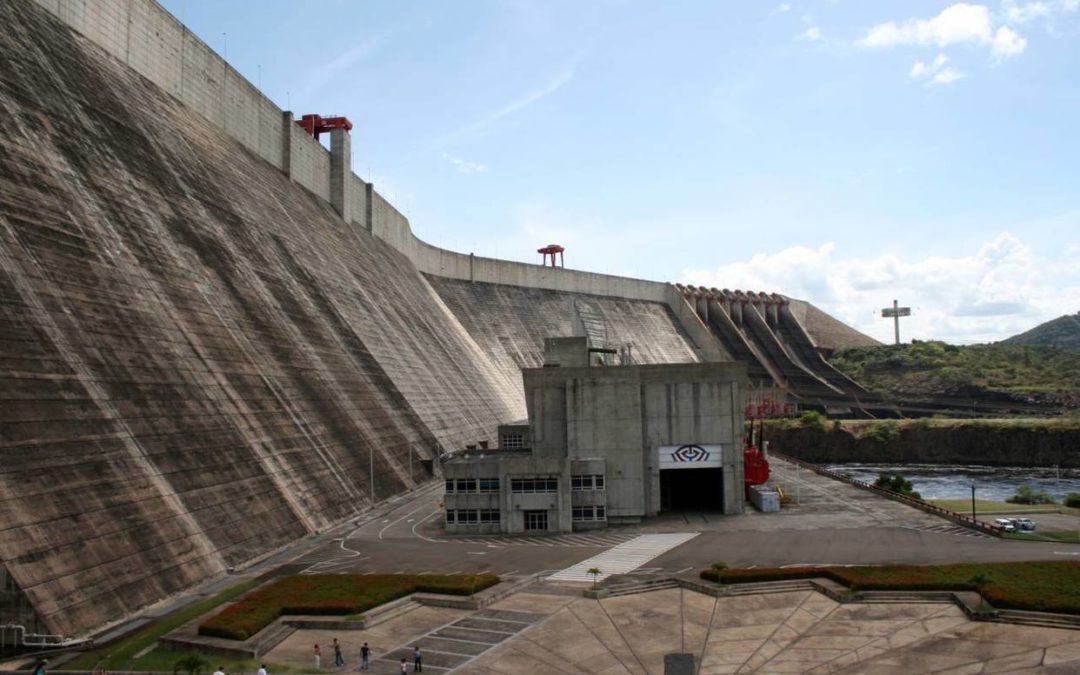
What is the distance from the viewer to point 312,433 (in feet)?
139

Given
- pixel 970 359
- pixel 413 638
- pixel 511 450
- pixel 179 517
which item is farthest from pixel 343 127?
pixel 970 359

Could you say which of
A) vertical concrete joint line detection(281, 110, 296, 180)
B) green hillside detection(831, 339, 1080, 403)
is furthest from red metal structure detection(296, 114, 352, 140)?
green hillside detection(831, 339, 1080, 403)

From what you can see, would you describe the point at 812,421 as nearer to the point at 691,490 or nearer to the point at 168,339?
the point at 691,490

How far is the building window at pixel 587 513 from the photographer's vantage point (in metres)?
45.0

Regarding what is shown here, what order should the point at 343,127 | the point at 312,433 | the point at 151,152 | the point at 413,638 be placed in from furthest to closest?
the point at 343,127, the point at 151,152, the point at 312,433, the point at 413,638

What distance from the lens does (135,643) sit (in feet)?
73.2

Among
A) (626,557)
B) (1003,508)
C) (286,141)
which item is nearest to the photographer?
(626,557)

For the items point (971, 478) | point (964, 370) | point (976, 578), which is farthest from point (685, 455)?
point (964, 370)

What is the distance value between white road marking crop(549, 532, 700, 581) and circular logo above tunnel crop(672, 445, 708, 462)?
234 inches

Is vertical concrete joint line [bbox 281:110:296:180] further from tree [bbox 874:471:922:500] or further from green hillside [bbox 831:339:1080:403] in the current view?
green hillside [bbox 831:339:1080:403]

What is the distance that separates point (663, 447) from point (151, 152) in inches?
1356

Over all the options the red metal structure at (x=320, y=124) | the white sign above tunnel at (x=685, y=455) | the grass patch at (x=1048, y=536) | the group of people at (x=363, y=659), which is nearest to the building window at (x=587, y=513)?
the white sign above tunnel at (x=685, y=455)

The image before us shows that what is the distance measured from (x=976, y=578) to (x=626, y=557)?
14.1 meters

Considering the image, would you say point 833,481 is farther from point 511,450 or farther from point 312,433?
point 312,433
